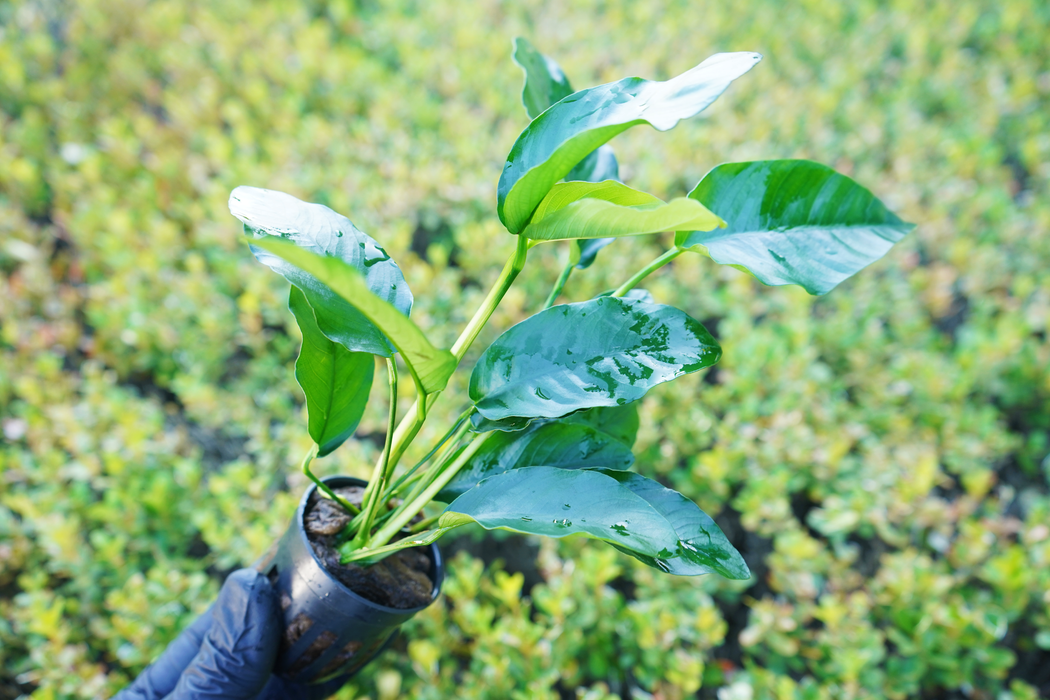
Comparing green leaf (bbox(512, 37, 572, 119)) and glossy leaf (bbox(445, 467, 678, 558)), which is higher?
green leaf (bbox(512, 37, 572, 119))

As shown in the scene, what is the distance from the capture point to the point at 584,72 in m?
2.59

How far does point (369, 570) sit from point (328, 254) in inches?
15.9

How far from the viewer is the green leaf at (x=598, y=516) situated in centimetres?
59

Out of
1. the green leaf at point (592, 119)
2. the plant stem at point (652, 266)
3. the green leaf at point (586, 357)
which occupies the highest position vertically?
the green leaf at point (592, 119)

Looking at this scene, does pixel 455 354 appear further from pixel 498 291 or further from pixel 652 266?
pixel 652 266

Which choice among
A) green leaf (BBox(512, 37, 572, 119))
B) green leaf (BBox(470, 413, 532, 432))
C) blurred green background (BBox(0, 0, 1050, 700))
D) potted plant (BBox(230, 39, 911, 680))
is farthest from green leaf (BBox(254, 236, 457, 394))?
blurred green background (BBox(0, 0, 1050, 700))

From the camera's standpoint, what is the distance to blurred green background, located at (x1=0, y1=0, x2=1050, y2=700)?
1199 mm

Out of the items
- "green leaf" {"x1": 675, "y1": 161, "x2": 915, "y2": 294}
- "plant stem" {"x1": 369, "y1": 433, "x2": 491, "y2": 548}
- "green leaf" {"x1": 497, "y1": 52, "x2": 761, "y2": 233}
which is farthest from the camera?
"plant stem" {"x1": 369, "y1": 433, "x2": 491, "y2": 548}

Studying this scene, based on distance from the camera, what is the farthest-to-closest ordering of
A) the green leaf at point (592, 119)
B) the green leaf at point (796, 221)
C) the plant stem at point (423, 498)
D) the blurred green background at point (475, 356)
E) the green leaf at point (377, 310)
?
the blurred green background at point (475, 356) → the plant stem at point (423, 498) → the green leaf at point (796, 221) → the green leaf at point (592, 119) → the green leaf at point (377, 310)

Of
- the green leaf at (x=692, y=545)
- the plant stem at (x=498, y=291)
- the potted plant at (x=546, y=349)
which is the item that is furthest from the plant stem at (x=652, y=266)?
the green leaf at (x=692, y=545)

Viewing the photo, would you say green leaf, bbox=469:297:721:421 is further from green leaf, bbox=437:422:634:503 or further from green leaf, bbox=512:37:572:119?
green leaf, bbox=512:37:572:119

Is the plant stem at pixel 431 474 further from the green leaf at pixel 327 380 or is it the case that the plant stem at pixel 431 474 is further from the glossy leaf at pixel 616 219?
the glossy leaf at pixel 616 219

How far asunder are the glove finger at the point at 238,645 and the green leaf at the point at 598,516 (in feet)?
1.11

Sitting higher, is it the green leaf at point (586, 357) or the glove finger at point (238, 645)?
the green leaf at point (586, 357)
